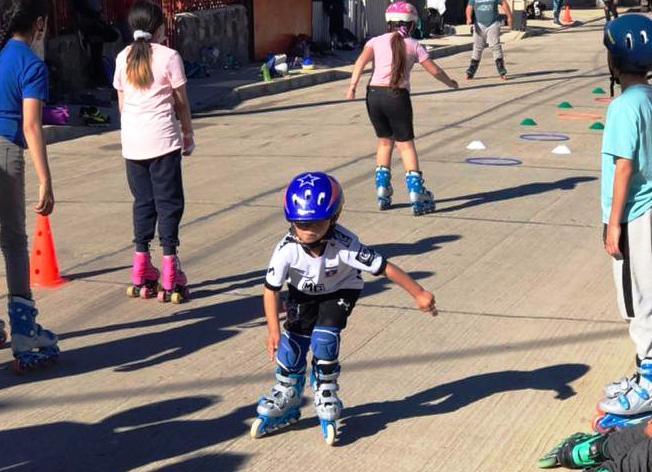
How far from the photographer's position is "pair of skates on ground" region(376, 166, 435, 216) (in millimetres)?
9625

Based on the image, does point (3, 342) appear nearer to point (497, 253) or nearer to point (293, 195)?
point (293, 195)

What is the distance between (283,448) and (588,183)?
659cm

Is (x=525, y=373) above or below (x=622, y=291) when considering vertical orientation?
below

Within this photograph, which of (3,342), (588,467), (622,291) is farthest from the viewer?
(3,342)

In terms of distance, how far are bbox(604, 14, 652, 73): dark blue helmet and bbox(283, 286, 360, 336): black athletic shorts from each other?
1.49 metres

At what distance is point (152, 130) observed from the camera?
285 inches

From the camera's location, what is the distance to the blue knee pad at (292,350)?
5.17m

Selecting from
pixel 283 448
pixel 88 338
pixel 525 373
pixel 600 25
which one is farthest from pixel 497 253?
pixel 600 25

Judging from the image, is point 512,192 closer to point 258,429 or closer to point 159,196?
point 159,196

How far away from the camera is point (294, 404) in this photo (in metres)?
5.24

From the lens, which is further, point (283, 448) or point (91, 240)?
point (91, 240)

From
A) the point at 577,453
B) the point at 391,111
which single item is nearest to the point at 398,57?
the point at 391,111

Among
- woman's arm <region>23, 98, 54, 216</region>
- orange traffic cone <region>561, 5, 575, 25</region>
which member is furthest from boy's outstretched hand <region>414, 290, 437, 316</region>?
orange traffic cone <region>561, 5, 575, 25</region>

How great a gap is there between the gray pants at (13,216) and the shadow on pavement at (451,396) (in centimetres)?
181
